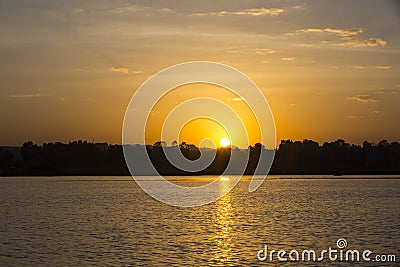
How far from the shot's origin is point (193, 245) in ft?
150

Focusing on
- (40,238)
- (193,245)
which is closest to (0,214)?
(40,238)

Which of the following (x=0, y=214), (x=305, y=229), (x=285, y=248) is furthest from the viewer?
→ (x=0, y=214)

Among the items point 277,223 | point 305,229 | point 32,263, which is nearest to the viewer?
point 32,263

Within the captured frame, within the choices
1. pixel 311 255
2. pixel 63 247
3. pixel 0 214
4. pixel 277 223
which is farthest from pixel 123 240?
pixel 0 214

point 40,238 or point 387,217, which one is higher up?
point 387,217

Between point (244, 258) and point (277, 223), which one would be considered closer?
point (244, 258)

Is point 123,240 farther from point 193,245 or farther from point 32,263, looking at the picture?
point 32,263

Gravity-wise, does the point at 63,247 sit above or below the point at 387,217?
below

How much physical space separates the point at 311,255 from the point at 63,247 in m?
17.3

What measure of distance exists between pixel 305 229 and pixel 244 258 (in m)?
18.5

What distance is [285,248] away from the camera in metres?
44.2

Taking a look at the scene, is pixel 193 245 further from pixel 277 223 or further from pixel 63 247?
pixel 277 223

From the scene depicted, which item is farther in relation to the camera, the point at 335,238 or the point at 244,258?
the point at 335,238

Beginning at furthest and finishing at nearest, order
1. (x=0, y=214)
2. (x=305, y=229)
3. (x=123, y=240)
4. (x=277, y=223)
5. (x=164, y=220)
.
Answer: (x=0, y=214)
(x=164, y=220)
(x=277, y=223)
(x=305, y=229)
(x=123, y=240)
